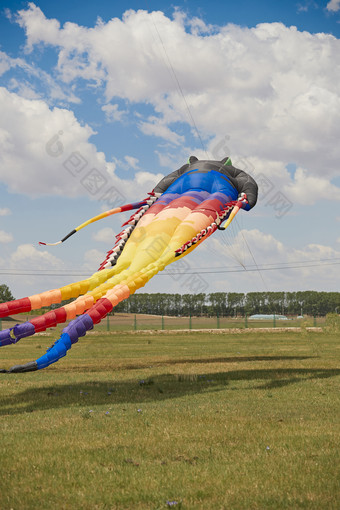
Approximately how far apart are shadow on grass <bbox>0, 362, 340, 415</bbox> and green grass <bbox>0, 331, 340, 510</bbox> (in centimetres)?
3

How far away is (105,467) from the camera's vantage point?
782 centimetres

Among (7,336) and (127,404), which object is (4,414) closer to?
(7,336)

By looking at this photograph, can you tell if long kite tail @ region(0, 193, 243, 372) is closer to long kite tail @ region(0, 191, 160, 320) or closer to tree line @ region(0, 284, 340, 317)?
long kite tail @ region(0, 191, 160, 320)

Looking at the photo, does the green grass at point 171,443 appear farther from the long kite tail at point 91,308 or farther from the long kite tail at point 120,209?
the long kite tail at point 120,209

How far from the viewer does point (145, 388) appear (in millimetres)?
15727

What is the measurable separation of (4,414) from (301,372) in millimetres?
11644

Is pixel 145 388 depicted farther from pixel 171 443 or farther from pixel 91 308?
pixel 171 443

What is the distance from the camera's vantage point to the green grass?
6766mm

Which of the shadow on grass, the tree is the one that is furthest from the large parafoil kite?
the tree

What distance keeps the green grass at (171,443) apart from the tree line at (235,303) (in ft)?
440

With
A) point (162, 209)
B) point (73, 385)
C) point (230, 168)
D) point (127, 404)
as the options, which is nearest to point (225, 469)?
point (127, 404)

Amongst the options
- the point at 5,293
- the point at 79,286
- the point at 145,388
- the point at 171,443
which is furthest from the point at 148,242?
the point at 5,293

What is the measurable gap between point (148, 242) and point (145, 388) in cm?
460

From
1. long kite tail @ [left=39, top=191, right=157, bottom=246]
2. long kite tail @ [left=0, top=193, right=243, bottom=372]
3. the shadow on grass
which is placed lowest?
the shadow on grass
